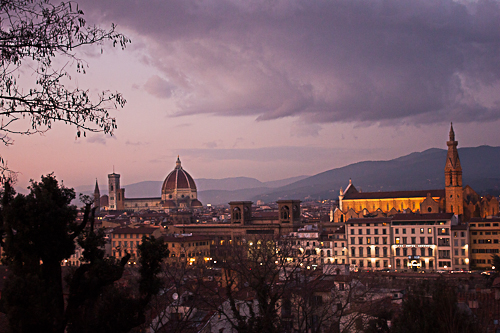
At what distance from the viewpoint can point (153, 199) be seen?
177750mm

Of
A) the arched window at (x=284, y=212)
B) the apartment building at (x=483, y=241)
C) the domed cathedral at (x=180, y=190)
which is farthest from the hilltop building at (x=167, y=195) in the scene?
the apartment building at (x=483, y=241)

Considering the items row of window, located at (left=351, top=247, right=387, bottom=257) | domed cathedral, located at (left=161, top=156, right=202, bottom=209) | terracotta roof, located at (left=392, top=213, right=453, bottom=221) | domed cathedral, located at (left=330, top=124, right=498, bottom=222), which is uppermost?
domed cathedral, located at (left=161, top=156, right=202, bottom=209)

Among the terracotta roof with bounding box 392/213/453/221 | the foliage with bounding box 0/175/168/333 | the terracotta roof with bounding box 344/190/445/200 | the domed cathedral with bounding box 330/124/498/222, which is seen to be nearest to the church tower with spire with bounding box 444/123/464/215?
the domed cathedral with bounding box 330/124/498/222

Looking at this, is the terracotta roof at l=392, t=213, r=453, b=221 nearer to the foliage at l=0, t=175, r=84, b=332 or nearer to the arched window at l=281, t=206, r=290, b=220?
the arched window at l=281, t=206, r=290, b=220

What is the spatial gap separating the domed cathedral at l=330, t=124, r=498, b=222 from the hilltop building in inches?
3477

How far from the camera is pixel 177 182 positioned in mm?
175125

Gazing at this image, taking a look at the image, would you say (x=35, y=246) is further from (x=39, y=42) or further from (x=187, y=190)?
(x=187, y=190)

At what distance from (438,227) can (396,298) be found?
28.8 m

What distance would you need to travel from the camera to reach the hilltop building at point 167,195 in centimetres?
17238

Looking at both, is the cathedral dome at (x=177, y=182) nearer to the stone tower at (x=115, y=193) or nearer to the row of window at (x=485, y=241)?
the stone tower at (x=115, y=193)

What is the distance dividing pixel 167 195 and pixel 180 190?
4.22 metres

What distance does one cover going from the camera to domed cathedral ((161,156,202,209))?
17175cm

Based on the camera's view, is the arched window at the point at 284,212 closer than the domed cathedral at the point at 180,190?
Yes

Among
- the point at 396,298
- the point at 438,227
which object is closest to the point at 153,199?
the point at 438,227
